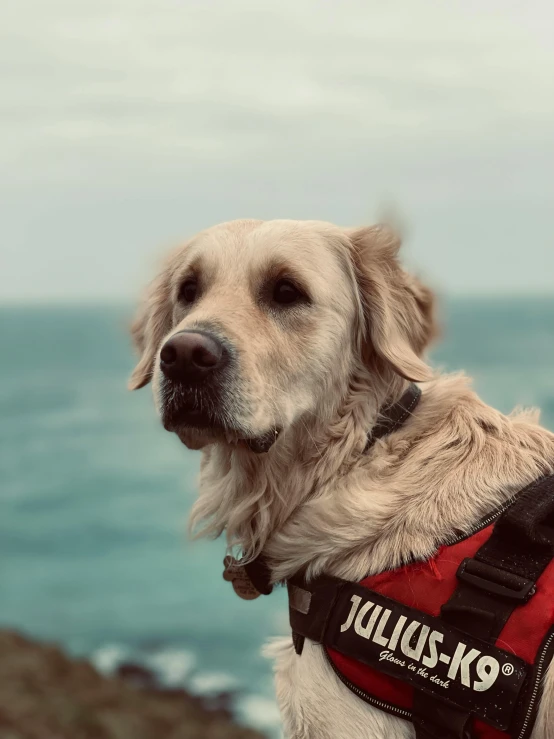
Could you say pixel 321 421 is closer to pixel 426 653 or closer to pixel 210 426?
pixel 210 426

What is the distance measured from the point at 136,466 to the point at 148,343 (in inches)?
1419

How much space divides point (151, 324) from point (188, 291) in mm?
370

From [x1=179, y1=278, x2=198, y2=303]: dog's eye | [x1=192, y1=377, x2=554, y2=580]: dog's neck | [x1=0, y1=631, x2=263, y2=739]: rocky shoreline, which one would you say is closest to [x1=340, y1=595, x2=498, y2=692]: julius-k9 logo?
[x1=192, y1=377, x2=554, y2=580]: dog's neck

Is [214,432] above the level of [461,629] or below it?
above

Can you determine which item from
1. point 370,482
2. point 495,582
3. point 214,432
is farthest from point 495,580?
point 214,432

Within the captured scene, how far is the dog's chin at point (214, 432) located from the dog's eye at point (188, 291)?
610 millimetres

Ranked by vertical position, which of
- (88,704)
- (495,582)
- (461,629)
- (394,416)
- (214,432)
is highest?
(394,416)

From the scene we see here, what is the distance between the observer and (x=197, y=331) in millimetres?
2783

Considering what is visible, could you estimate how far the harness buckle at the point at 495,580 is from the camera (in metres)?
2.34

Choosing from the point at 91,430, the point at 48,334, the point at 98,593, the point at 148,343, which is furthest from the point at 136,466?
the point at 48,334

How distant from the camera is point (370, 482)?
9.25 feet

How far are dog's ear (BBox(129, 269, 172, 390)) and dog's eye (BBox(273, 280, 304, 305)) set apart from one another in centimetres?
71

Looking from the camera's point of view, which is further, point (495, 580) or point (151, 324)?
point (151, 324)

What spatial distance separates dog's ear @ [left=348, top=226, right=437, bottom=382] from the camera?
3.11 meters
